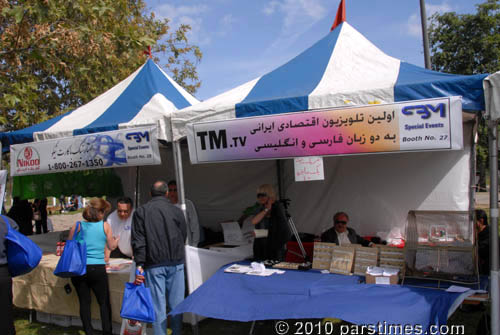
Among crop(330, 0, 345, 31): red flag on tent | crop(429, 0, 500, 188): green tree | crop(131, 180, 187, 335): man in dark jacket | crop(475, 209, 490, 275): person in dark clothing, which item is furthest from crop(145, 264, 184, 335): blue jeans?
crop(429, 0, 500, 188): green tree

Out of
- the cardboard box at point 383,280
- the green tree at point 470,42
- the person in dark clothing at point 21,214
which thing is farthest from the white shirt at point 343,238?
the green tree at point 470,42

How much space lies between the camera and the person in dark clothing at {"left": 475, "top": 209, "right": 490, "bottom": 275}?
12.2 ft

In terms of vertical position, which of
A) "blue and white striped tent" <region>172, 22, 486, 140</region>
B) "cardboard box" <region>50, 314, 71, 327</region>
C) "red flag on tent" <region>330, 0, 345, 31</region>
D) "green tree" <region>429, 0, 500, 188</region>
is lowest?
"cardboard box" <region>50, 314, 71, 327</region>

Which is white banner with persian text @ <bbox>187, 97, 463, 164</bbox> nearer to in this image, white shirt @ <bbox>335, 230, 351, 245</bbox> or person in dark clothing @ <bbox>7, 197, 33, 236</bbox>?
white shirt @ <bbox>335, 230, 351, 245</bbox>

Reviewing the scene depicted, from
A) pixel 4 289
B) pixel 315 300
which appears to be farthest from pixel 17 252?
pixel 315 300

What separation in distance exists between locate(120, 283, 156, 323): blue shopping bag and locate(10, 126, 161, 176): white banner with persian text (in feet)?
4.36

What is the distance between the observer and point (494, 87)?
2.76m

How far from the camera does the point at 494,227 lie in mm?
2803

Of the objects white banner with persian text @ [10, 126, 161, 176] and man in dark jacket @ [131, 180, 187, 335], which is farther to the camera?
white banner with persian text @ [10, 126, 161, 176]

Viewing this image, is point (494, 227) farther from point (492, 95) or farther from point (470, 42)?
point (470, 42)

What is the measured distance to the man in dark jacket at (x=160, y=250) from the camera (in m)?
3.50

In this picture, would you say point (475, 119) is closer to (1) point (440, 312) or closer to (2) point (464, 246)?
(2) point (464, 246)

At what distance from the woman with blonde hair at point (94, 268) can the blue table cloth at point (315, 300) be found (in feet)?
3.53

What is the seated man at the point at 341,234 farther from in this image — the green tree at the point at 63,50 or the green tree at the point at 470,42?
the green tree at the point at 470,42
